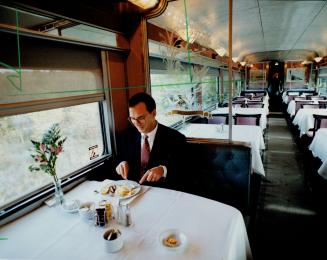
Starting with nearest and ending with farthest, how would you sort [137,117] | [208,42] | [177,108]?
[137,117] → [177,108] → [208,42]

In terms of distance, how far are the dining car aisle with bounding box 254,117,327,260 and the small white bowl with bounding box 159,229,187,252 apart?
50.8 inches

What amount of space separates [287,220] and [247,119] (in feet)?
6.85

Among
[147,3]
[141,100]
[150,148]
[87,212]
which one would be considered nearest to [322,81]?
[147,3]

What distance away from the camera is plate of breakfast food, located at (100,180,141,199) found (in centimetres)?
159

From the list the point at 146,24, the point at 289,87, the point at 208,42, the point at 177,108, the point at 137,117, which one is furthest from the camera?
the point at 289,87

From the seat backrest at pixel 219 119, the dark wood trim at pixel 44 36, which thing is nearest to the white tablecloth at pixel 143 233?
the dark wood trim at pixel 44 36

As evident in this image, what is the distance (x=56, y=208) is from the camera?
154 cm

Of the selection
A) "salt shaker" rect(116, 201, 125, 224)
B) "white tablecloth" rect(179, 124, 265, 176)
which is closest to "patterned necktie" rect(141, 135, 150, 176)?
"salt shaker" rect(116, 201, 125, 224)

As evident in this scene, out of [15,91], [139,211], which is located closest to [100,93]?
[15,91]

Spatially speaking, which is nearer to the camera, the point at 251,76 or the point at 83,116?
the point at 83,116

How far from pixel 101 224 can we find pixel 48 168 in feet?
1.77

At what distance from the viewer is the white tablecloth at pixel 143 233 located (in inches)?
42.0

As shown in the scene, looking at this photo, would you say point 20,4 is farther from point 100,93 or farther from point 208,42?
point 208,42

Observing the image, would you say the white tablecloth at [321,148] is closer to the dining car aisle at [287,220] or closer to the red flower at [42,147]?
the dining car aisle at [287,220]
